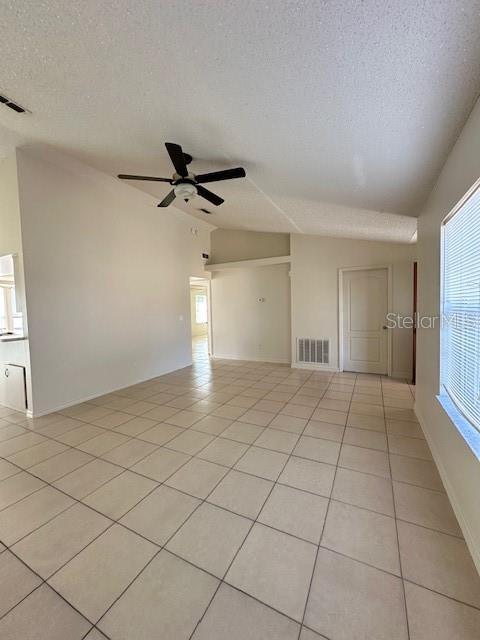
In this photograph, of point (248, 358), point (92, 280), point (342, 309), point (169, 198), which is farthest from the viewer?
point (248, 358)

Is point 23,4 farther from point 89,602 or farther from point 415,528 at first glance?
point 415,528

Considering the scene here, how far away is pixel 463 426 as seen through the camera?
165 centimetres

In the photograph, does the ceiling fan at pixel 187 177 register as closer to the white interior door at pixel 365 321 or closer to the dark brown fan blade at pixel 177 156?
the dark brown fan blade at pixel 177 156

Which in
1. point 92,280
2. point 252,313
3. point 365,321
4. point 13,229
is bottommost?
point 365,321

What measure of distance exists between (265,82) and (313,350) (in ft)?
15.5

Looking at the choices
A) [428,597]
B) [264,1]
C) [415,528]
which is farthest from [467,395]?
[264,1]

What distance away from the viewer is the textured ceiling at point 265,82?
1034 mm

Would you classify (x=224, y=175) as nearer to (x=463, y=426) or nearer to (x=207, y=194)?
(x=207, y=194)

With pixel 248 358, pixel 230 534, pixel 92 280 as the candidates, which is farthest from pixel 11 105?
pixel 248 358

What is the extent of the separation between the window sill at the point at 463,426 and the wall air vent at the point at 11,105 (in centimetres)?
393

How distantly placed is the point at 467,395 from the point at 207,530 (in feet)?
6.02

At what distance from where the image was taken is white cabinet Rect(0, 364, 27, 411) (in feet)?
10.8

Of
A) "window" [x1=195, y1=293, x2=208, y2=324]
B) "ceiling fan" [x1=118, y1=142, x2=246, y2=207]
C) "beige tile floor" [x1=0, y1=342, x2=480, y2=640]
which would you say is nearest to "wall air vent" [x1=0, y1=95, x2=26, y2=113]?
"ceiling fan" [x1=118, y1=142, x2=246, y2=207]

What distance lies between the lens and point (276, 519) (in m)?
1.67
